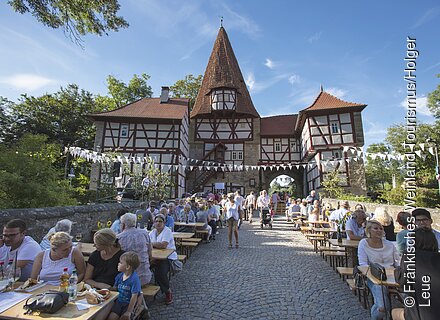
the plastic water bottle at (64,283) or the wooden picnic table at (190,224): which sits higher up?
the wooden picnic table at (190,224)

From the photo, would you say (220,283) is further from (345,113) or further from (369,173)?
(369,173)

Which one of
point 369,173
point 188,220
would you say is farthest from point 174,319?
point 369,173

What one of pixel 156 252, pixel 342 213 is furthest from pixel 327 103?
pixel 156 252

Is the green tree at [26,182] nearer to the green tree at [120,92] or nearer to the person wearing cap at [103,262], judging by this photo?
the person wearing cap at [103,262]

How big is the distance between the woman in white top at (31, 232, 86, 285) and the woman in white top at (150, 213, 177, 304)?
1202 millimetres

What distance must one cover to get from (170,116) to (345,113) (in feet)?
43.2

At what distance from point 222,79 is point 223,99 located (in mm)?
2767

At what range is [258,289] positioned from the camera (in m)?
4.20

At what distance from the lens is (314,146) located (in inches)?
723

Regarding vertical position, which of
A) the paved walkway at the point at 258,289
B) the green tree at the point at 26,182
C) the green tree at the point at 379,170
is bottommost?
the paved walkway at the point at 258,289

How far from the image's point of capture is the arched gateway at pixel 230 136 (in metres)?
18.3

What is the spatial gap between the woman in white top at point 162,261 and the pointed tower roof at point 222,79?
64.4ft

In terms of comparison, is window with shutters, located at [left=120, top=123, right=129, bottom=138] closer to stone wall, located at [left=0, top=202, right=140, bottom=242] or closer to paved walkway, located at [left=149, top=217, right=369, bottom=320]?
stone wall, located at [left=0, top=202, right=140, bottom=242]
